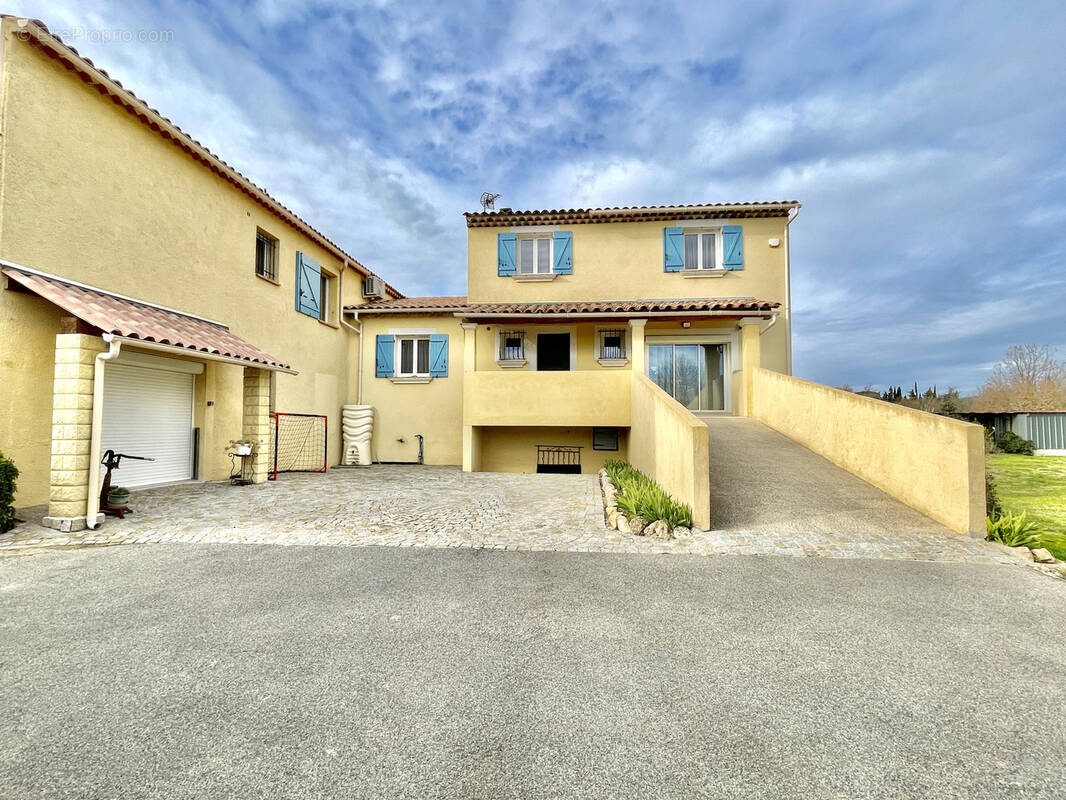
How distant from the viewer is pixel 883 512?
6.29 meters

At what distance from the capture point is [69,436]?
571 cm

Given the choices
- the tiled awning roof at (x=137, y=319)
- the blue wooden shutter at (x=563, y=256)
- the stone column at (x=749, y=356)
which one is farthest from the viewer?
the blue wooden shutter at (x=563, y=256)

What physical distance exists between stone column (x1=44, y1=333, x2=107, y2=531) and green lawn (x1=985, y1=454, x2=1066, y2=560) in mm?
11671

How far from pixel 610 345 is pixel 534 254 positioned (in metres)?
3.70

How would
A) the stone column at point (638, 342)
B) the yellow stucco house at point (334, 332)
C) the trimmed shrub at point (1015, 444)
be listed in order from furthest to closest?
1. the trimmed shrub at point (1015, 444)
2. the stone column at point (638, 342)
3. the yellow stucco house at point (334, 332)

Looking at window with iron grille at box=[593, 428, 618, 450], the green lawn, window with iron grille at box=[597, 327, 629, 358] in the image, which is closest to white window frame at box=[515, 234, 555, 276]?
window with iron grille at box=[597, 327, 629, 358]

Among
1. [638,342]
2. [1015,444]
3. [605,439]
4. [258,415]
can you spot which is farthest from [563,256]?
[1015,444]

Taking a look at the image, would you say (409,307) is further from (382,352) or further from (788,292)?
(788,292)

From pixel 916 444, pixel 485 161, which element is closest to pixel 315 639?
pixel 916 444

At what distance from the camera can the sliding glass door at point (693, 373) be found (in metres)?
12.6

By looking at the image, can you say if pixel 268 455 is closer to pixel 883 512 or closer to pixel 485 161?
pixel 883 512

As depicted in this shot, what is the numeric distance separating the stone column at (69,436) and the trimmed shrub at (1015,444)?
27939mm

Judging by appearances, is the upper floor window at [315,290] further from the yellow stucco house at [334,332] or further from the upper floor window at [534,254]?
the upper floor window at [534,254]

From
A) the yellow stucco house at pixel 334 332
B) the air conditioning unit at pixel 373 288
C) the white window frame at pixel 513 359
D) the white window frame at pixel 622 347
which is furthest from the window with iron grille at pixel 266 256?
the white window frame at pixel 622 347
